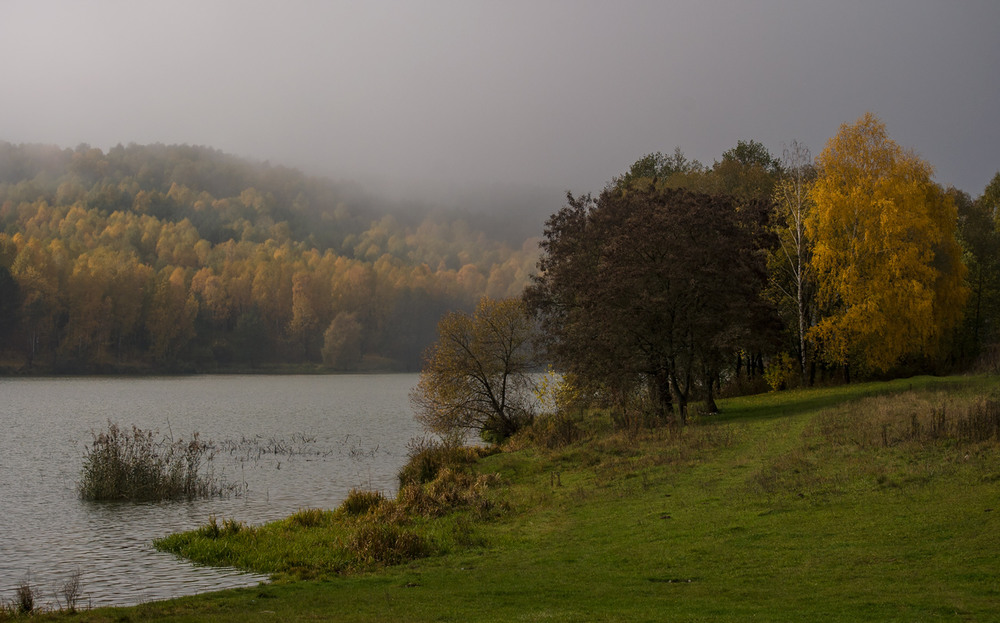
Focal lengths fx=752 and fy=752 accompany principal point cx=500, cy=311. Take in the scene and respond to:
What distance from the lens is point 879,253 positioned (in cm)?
4606

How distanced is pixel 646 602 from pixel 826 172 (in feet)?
145

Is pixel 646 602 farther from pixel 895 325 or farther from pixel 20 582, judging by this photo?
pixel 895 325

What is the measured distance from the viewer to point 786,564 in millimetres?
12734

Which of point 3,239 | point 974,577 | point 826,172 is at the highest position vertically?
point 3,239

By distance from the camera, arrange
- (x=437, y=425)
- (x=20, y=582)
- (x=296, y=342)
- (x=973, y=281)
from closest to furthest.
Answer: (x=20, y=582) → (x=437, y=425) → (x=973, y=281) → (x=296, y=342)

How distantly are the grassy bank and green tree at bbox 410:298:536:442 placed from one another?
13413mm

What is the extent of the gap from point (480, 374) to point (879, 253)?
2582 cm

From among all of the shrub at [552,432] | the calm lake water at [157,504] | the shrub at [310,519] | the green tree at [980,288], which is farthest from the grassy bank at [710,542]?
the green tree at [980,288]

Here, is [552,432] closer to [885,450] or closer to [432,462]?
[432,462]

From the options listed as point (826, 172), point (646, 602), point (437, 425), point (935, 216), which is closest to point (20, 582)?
point (646, 602)

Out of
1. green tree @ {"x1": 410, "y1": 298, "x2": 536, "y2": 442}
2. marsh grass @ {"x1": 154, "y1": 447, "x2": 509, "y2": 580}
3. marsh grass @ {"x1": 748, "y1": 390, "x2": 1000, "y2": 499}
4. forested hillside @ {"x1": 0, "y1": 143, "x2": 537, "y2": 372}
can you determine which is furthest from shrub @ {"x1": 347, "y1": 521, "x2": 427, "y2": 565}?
forested hillside @ {"x1": 0, "y1": 143, "x2": 537, "y2": 372}

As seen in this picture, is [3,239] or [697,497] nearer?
[697,497]

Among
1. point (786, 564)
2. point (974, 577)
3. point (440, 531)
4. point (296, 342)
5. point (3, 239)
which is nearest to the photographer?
point (974, 577)

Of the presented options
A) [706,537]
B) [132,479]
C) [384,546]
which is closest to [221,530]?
[384,546]
